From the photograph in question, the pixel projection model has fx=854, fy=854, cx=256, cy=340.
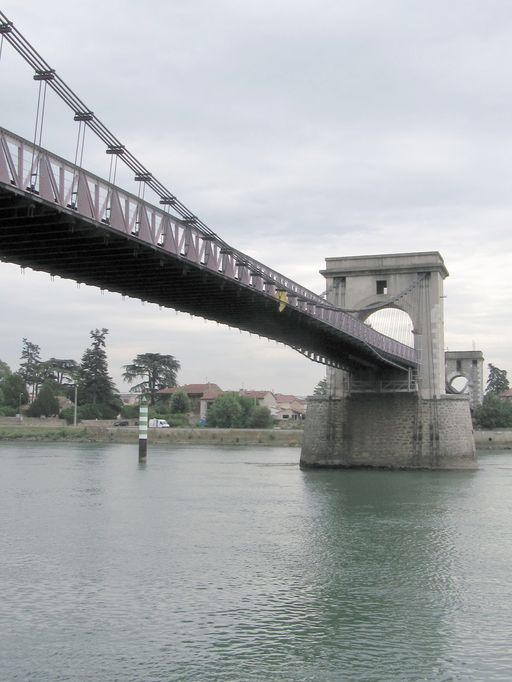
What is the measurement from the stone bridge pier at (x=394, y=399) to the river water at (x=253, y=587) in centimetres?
1468

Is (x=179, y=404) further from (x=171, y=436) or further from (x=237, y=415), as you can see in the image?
(x=171, y=436)

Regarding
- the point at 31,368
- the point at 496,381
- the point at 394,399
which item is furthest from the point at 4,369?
the point at 394,399

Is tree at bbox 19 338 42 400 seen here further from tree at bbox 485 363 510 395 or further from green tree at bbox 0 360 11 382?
tree at bbox 485 363 510 395

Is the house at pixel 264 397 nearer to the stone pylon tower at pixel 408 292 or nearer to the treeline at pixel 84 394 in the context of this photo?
the treeline at pixel 84 394

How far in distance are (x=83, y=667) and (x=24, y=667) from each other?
77cm

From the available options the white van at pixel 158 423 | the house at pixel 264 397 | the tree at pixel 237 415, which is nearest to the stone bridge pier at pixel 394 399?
the tree at pixel 237 415

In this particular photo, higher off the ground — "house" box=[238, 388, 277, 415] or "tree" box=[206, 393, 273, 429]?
"house" box=[238, 388, 277, 415]

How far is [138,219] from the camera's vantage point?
2136 cm

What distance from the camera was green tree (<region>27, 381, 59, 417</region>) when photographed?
103m

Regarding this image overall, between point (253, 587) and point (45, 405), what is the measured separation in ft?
297

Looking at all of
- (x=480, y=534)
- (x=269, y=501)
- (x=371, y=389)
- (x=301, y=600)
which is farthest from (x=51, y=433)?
(x=301, y=600)

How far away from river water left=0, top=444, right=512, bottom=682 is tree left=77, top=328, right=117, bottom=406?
74.4 m

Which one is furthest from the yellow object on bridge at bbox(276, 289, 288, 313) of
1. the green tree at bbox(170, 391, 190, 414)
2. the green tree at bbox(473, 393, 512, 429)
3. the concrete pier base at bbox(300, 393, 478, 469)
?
the green tree at bbox(170, 391, 190, 414)

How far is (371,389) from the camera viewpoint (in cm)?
4956
